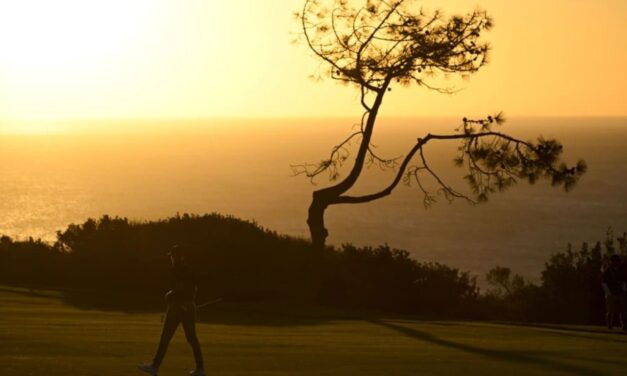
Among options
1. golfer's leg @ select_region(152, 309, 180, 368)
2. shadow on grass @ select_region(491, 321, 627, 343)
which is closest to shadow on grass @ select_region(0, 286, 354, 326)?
shadow on grass @ select_region(491, 321, 627, 343)

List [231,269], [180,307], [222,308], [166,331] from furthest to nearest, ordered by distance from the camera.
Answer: [231,269], [222,308], [166,331], [180,307]

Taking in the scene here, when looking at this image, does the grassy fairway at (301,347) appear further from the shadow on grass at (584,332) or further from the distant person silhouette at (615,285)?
the distant person silhouette at (615,285)

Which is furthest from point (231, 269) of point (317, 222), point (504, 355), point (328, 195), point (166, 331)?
point (166, 331)

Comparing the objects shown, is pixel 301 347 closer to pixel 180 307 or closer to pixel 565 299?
pixel 180 307

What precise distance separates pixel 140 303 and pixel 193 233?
6.45 meters

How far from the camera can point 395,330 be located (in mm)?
26141

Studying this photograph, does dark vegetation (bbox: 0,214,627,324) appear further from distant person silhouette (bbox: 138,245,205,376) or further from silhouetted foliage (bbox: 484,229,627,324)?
distant person silhouette (bbox: 138,245,205,376)

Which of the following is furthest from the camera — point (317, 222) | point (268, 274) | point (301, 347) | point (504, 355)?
point (268, 274)

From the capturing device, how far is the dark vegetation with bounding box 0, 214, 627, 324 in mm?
35094

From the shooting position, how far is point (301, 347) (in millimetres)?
21031

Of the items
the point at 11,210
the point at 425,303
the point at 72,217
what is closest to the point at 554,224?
the point at 72,217

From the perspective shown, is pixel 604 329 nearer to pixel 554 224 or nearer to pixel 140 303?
pixel 140 303

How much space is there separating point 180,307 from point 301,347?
16.4 ft

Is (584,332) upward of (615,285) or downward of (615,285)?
downward
